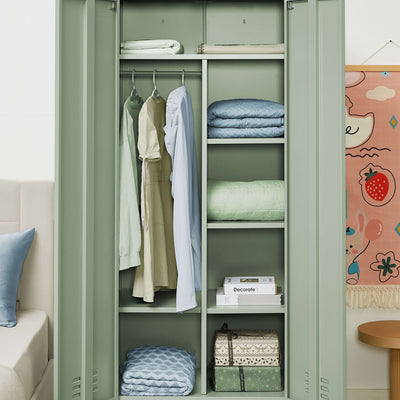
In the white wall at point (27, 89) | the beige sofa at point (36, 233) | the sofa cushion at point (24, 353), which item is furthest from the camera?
the white wall at point (27, 89)

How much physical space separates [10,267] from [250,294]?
1.17 m

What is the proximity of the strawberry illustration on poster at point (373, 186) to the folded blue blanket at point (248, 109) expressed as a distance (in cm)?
60

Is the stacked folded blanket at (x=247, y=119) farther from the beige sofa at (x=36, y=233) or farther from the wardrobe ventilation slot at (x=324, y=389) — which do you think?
the wardrobe ventilation slot at (x=324, y=389)

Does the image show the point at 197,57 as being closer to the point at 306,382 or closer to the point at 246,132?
the point at 246,132

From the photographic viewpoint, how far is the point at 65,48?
2115mm

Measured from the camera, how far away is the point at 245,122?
2408 millimetres


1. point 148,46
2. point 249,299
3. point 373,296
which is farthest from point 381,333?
point 148,46

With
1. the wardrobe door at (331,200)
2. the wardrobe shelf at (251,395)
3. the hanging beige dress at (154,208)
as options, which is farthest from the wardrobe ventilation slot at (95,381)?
the wardrobe door at (331,200)

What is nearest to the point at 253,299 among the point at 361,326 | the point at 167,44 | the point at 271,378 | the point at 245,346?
the point at 245,346

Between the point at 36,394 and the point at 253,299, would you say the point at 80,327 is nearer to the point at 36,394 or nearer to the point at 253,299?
the point at 36,394

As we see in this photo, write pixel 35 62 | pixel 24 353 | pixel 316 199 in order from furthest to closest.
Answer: pixel 35 62
pixel 316 199
pixel 24 353

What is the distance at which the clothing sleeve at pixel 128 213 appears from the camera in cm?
234

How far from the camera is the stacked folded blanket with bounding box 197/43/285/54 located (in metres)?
2.42

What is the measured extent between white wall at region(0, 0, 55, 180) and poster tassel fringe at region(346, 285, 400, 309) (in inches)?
69.9
